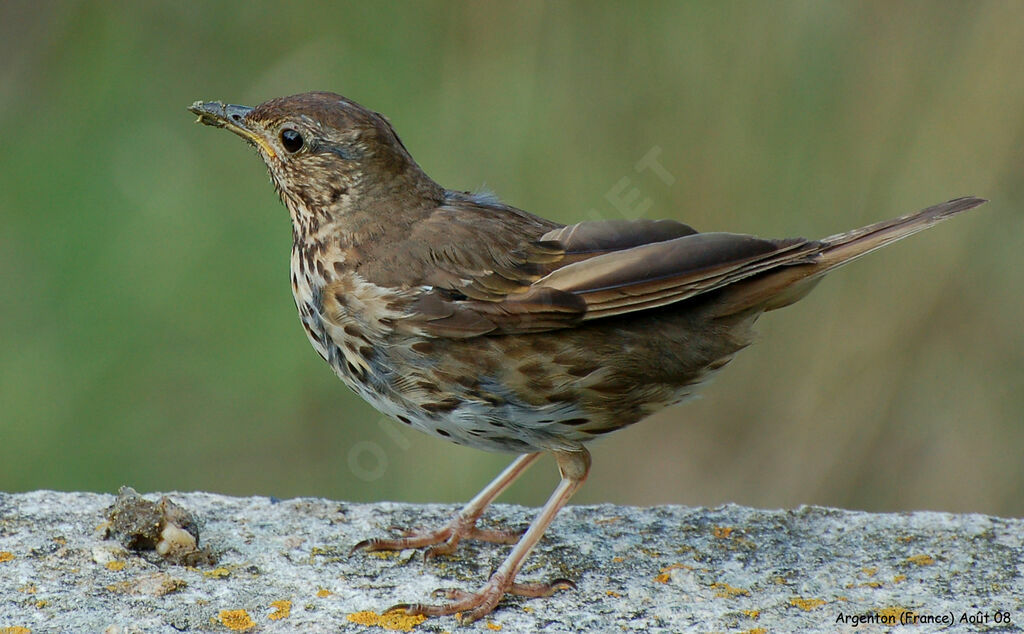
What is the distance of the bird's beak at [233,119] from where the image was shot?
15.7 ft

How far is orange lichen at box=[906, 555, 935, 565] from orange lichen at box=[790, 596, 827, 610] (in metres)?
0.47

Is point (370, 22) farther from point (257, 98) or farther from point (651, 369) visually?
point (651, 369)

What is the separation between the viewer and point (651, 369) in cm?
438

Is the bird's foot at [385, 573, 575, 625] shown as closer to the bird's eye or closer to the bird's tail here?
the bird's tail

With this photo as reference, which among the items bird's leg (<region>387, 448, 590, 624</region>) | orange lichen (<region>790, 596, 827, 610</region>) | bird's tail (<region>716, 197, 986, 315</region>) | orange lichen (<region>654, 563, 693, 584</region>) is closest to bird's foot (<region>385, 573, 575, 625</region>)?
bird's leg (<region>387, 448, 590, 624</region>)

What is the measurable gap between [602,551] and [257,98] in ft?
10.7

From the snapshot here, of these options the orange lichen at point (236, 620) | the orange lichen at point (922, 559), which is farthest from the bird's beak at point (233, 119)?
the orange lichen at point (922, 559)

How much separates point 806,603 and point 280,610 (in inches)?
65.8

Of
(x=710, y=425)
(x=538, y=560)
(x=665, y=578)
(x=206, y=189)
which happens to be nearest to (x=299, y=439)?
(x=206, y=189)

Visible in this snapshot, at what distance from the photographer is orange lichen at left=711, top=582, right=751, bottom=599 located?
13.5 ft

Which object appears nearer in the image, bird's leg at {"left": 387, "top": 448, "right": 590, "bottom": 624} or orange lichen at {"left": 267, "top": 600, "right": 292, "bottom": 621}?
orange lichen at {"left": 267, "top": 600, "right": 292, "bottom": 621}

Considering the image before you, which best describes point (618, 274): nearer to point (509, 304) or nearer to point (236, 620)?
point (509, 304)

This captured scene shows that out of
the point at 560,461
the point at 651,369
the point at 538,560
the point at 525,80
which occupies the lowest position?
the point at 538,560

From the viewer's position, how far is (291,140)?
4730 mm
